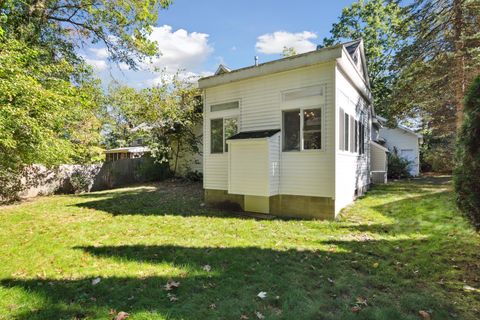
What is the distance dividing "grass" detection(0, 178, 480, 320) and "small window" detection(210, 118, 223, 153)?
8.58ft

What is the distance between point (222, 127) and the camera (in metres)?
9.41

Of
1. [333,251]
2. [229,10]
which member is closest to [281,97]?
[333,251]

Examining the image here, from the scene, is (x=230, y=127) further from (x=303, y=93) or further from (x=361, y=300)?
(x=361, y=300)

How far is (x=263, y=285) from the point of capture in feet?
→ 12.1

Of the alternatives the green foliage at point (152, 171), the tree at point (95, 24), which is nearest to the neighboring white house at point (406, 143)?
the green foliage at point (152, 171)

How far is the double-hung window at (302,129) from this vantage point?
24.8 feet

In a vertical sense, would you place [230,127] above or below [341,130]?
above

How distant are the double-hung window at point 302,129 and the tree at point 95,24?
7.33m

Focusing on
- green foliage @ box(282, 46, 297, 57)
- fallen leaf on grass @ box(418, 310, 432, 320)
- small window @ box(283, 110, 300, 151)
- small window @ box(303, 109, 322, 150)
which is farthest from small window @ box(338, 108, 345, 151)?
green foliage @ box(282, 46, 297, 57)

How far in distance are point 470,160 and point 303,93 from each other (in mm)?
4531

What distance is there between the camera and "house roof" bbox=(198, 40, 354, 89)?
7.05 metres

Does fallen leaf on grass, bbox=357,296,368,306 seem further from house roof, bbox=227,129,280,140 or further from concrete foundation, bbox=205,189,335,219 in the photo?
house roof, bbox=227,129,280,140

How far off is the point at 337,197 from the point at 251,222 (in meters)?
2.44

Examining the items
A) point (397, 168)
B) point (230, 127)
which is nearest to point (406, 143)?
point (397, 168)
